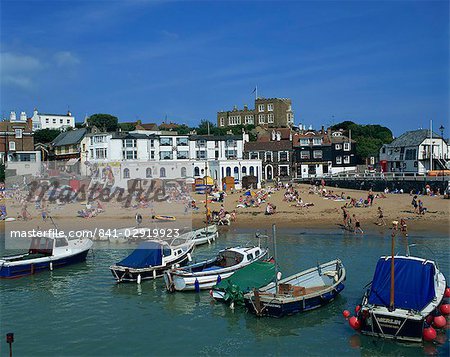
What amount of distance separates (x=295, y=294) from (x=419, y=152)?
200ft

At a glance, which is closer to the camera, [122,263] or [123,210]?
[122,263]

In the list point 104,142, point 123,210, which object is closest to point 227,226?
point 123,210

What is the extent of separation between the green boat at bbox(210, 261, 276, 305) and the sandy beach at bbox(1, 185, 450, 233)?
22.2 meters

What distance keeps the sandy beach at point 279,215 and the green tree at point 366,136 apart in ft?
136

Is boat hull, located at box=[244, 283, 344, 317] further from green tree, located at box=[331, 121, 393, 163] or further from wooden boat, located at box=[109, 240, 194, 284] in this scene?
green tree, located at box=[331, 121, 393, 163]

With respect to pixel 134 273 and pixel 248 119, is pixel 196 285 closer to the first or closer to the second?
pixel 134 273

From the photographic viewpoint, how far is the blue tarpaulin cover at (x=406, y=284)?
21688mm

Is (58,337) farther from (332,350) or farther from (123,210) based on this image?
(123,210)

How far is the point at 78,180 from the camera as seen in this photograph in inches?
2918

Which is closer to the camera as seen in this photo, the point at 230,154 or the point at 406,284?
the point at 406,284

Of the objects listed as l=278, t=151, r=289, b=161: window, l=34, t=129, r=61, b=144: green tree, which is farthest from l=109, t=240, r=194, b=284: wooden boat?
l=34, t=129, r=61, b=144: green tree

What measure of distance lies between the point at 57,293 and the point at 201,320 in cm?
1006

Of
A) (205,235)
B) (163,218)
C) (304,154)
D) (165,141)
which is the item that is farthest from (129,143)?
(205,235)

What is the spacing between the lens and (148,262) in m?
→ 31.5
